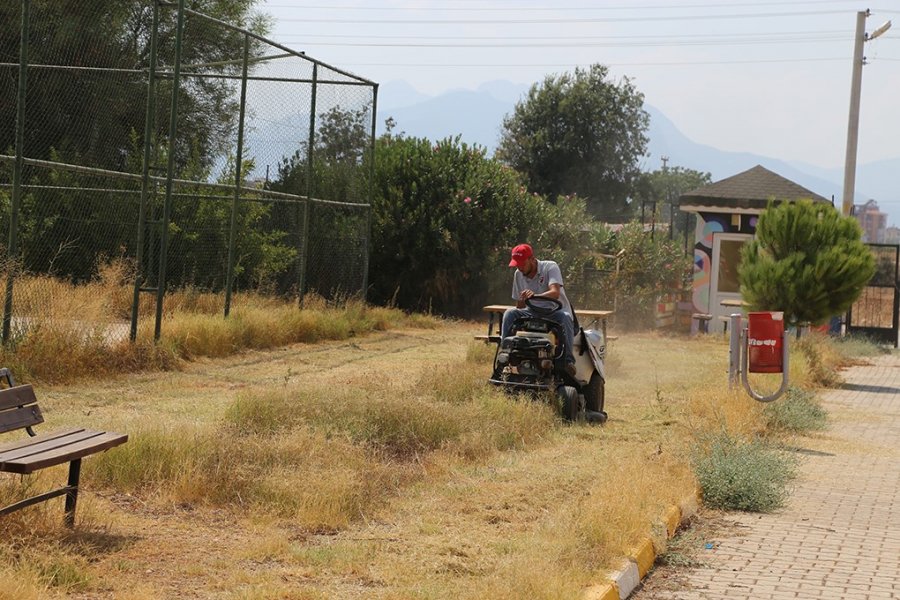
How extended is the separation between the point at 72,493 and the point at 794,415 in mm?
8904

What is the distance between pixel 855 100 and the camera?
30.5 m

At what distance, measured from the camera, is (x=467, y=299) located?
28219 mm

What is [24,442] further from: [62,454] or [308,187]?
[308,187]

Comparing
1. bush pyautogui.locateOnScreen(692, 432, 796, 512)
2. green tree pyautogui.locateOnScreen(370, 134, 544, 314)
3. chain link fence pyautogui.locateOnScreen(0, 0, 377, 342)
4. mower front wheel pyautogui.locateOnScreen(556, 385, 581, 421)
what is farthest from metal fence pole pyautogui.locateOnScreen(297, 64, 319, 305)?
bush pyautogui.locateOnScreen(692, 432, 796, 512)

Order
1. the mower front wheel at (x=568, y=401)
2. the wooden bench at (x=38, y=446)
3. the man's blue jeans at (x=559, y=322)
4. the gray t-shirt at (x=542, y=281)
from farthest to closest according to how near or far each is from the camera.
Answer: the gray t-shirt at (x=542, y=281) → the man's blue jeans at (x=559, y=322) → the mower front wheel at (x=568, y=401) → the wooden bench at (x=38, y=446)

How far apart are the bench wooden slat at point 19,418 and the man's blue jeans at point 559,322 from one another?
6110mm

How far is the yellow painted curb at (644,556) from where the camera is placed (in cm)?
695

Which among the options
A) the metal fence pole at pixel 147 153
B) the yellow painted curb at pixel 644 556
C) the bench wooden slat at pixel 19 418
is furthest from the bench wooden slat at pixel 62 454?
the metal fence pole at pixel 147 153

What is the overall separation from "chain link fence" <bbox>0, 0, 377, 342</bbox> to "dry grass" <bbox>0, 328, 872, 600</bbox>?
3.44 meters

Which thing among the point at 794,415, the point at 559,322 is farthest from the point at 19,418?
the point at 794,415

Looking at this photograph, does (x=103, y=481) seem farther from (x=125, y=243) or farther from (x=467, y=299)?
(x=467, y=299)

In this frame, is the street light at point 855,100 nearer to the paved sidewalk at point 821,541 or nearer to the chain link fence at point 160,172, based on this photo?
the chain link fence at point 160,172

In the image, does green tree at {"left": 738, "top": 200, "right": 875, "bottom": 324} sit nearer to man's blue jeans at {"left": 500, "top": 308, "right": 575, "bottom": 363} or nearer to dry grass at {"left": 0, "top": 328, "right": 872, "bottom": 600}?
dry grass at {"left": 0, "top": 328, "right": 872, "bottom": 600}

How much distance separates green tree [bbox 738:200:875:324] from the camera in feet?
65.6
